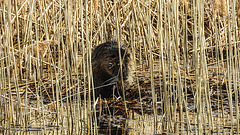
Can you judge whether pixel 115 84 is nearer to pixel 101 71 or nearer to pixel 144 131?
pixel 101 71

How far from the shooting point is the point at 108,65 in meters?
3.94

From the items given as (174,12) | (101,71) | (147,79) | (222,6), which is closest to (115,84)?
(101,71)

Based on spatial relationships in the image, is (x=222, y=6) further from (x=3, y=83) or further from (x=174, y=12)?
(x=3, y=83)

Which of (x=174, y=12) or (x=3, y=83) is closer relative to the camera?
(x=174, y=12)

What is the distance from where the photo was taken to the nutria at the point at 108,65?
388cm

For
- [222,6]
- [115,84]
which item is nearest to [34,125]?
[115,84]

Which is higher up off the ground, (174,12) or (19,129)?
(174,12)

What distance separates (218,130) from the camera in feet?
8.61

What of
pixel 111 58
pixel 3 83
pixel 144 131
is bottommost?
pixel 144 131

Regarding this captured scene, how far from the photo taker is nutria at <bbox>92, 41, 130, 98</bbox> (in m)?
3.88

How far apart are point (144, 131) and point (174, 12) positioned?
0.85m

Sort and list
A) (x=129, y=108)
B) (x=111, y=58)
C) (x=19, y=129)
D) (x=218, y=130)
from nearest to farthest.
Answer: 1. (x=218, y=130)
2. (x=19, y=129)
3. (x=129, y=108)
4. (x=111, y=58)

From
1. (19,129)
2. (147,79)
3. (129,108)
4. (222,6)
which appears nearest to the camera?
(222,6)

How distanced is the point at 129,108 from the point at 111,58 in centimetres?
59
